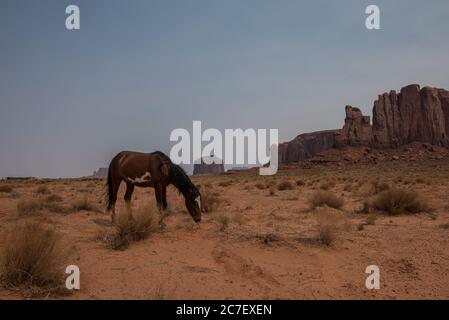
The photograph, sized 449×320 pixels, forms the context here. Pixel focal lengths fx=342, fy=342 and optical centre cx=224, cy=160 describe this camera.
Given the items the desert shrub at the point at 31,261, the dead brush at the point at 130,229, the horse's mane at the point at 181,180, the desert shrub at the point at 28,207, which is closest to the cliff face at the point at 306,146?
the desert shrub at the point at 28,207

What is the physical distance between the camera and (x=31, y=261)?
177 inches

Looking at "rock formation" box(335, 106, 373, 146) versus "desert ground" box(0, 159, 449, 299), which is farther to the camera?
"rock formation" box(335, 106, 373, 146)

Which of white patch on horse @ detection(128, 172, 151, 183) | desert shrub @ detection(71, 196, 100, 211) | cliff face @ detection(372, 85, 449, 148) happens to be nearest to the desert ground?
white patch on horse @ detection(128, 172, 151, 183)

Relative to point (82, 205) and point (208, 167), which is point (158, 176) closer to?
point (82, 205)

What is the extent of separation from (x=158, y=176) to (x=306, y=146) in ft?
511

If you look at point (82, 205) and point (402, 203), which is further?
point (82, 205)

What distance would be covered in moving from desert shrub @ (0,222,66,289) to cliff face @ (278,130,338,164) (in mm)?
150627

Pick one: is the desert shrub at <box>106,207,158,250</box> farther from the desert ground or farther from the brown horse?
the brown horse

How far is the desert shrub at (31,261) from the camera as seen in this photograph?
14.3ft

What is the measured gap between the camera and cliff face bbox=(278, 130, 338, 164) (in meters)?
154

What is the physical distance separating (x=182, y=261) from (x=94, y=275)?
1.37 meters

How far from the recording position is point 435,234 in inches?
308

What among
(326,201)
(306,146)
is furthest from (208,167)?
(326,201)

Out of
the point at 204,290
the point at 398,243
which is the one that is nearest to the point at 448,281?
the point at 398,243
